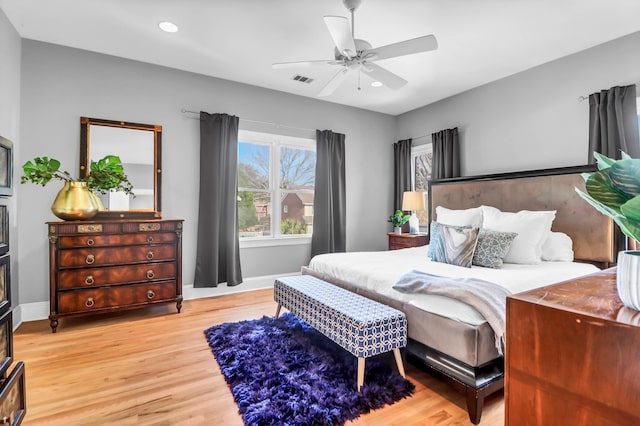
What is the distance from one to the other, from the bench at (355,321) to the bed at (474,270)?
12 centimetres

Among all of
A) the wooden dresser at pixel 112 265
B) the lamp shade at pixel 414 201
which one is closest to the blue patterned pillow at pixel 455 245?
the lamp shade at pixel 414 201

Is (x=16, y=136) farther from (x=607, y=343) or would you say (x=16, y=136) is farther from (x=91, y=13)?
(x=607, y=343)

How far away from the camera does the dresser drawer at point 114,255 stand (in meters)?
2.93

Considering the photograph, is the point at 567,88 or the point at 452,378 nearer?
the point at 452,378

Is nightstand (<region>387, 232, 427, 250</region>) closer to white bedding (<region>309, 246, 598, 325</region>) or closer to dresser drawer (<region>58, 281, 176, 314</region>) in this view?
white bedding (<region>309, 246, 598, 325</region>)

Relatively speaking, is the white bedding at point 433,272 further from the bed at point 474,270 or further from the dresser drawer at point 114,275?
the dresser drawer at point 114,275

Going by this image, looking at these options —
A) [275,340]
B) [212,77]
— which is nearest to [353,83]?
[212,77]

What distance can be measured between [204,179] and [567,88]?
410 cm

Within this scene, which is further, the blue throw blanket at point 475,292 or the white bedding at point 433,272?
the white bedding at point 433,272

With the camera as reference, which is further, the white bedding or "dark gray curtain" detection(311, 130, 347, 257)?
"dark gray curtain" detection(311, 130, 347, 257)

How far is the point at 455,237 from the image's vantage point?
283cm

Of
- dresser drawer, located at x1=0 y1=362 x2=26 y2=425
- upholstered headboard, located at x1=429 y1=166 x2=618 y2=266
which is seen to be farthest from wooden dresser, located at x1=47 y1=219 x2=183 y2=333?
upholstered headboard, located at x1=429 y1=166 x2=618 y2=266

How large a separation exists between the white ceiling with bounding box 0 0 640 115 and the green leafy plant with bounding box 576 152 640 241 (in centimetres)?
240

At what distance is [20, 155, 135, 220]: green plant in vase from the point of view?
292 cm
